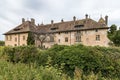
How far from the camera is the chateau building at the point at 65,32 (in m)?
38.8

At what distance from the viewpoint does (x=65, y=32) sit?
4378 centimetres

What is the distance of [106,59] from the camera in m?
11.2

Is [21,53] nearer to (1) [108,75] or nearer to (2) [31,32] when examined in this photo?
(1) [108,75]

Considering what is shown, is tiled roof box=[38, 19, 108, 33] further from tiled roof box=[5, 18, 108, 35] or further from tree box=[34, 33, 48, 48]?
tree box=[34, 33, 48, 48]

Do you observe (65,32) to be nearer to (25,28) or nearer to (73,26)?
(73,26)

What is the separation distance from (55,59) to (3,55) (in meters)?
6.75

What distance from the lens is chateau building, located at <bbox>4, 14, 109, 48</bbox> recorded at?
38.8 metres

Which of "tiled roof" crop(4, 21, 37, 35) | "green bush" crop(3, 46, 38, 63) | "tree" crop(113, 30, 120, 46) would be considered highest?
"tiled roof" crop(4, 21, 37, 35)

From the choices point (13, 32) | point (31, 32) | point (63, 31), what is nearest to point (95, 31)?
point (63, 31)

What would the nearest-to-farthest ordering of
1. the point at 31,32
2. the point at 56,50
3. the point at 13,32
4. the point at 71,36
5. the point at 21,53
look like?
the point at 56,50 → the point at 21,53 → the point at 71,36 → the point at 31,32 → the point at 13,32

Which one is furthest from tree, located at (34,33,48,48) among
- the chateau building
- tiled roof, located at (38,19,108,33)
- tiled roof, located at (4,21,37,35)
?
tiled roof, located at (4,21,37,35)

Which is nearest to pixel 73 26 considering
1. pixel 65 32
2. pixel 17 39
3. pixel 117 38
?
pixel 65 32

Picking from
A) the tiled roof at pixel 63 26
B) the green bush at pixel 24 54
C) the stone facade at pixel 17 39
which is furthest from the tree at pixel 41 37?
the green bush at pixel 24 54

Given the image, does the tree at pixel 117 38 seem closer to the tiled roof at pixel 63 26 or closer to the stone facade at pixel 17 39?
the tiled roof at pixel 63 26
